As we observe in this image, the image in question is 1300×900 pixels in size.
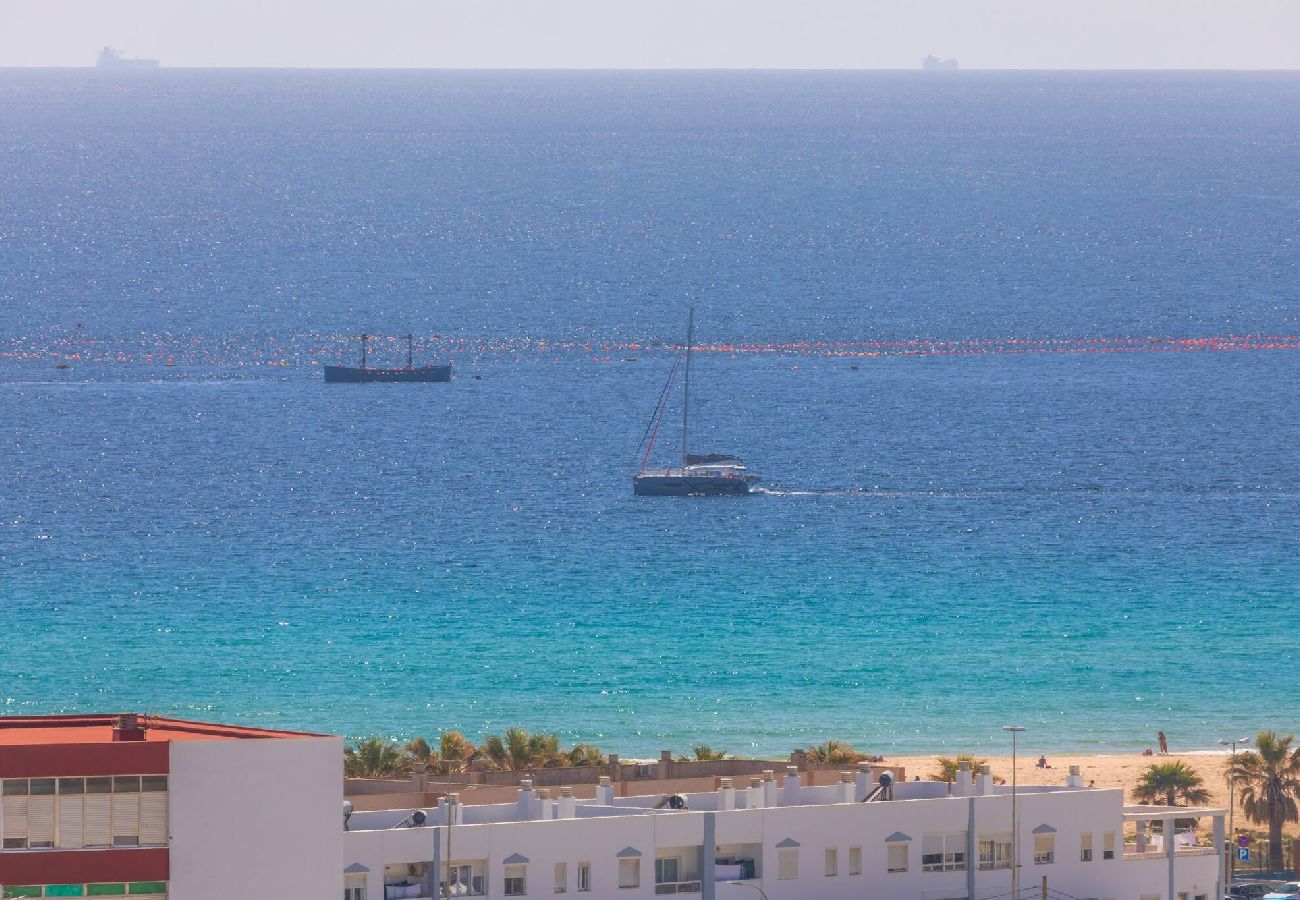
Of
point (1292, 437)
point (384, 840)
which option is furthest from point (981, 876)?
point (1292, 437)

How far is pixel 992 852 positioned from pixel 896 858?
1894 mm

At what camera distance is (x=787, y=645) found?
124 m

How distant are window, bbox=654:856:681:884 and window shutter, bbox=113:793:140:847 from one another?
61.3ft

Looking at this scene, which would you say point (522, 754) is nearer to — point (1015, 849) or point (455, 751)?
point (455, 751)

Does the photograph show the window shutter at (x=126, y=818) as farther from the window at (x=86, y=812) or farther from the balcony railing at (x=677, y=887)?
the balcony railing at (x=677, y=887)

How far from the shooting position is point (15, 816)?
1340 inches

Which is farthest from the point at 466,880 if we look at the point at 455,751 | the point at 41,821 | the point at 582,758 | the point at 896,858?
the point at 455,751

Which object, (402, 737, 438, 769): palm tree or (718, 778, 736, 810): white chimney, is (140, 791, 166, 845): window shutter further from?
(402, 737, 438, 769): palm tree

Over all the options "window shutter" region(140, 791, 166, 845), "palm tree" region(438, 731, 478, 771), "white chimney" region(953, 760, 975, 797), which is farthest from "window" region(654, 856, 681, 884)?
"palm tree" region(438, 731, 478, 771)

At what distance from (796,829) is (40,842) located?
68.3 ft

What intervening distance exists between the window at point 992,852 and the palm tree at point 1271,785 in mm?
20697

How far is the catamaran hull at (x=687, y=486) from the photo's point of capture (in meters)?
166

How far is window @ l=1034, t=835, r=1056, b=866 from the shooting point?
2136 inches

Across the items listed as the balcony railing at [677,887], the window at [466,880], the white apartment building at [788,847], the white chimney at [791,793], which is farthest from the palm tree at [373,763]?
the window at [466,880]
